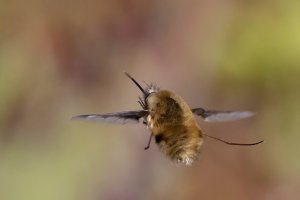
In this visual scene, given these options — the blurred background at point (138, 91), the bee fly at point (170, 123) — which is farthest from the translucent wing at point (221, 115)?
the blurred background at point (138, 91)

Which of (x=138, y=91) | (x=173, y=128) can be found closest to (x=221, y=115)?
(x=173, y=128)

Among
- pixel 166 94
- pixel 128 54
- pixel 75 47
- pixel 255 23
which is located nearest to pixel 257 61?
pixel 255 23

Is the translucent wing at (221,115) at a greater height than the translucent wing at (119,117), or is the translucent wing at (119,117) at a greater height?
the translucent wing at (119,117)

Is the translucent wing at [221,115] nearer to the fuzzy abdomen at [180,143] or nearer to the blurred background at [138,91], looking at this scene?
the fuzzy abdomen at [180,143]

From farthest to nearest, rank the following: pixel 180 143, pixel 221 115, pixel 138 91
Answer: pixel 138 91
pixel 221 115
pixel 180 143

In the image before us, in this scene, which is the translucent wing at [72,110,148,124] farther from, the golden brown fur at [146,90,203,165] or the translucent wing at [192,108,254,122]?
the translucent wing at [192,108,254,122]

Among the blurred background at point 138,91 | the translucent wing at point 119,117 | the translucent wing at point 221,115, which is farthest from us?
the blurred background at point 138,91

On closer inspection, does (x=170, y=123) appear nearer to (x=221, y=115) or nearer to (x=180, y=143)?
(x=180, y=143)

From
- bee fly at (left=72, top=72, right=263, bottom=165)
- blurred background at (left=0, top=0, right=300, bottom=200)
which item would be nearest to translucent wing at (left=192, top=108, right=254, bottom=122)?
bee fly at (left=72, top=72, right=263, bottom=165)
